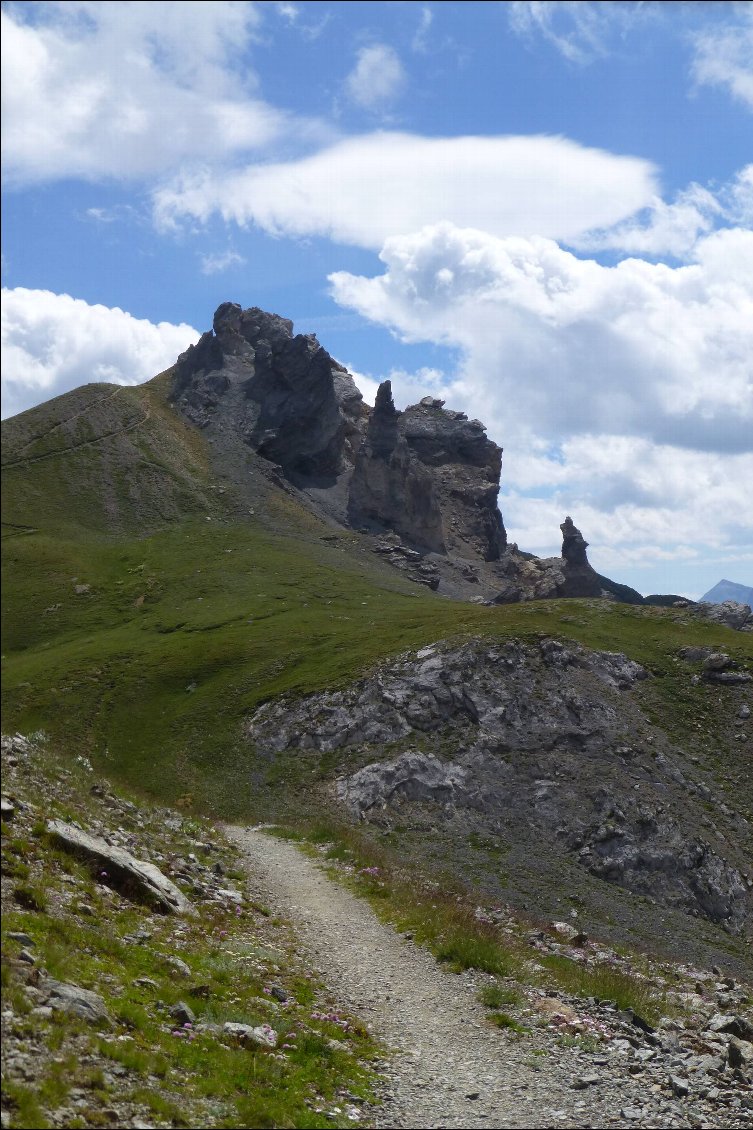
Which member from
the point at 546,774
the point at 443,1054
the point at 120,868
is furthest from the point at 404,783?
the point at 443,1054

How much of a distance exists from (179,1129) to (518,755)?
61.6m

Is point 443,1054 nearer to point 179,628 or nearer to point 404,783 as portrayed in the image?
point 404,783

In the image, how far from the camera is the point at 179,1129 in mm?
13648

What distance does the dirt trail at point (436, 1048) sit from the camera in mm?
17047

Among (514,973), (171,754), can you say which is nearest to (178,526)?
(171,754)

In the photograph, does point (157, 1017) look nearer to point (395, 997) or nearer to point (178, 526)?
point (395, 997)

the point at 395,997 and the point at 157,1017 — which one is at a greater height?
the point at 157,1017

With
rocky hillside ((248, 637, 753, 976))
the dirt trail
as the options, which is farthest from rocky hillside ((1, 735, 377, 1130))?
rocky hillside ((248, 637, 753, 976))

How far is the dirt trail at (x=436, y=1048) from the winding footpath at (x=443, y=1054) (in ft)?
0.09

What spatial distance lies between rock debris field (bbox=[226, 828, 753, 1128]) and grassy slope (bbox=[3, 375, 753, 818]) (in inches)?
495

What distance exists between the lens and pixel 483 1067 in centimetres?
1941

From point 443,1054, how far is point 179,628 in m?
89.2

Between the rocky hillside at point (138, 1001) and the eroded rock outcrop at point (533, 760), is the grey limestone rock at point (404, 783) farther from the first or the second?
the rocky hillside at point (138, 1001)

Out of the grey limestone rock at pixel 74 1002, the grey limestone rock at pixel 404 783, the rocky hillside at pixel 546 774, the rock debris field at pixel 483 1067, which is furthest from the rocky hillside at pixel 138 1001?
the grey limestone rock at pixel 404 783
